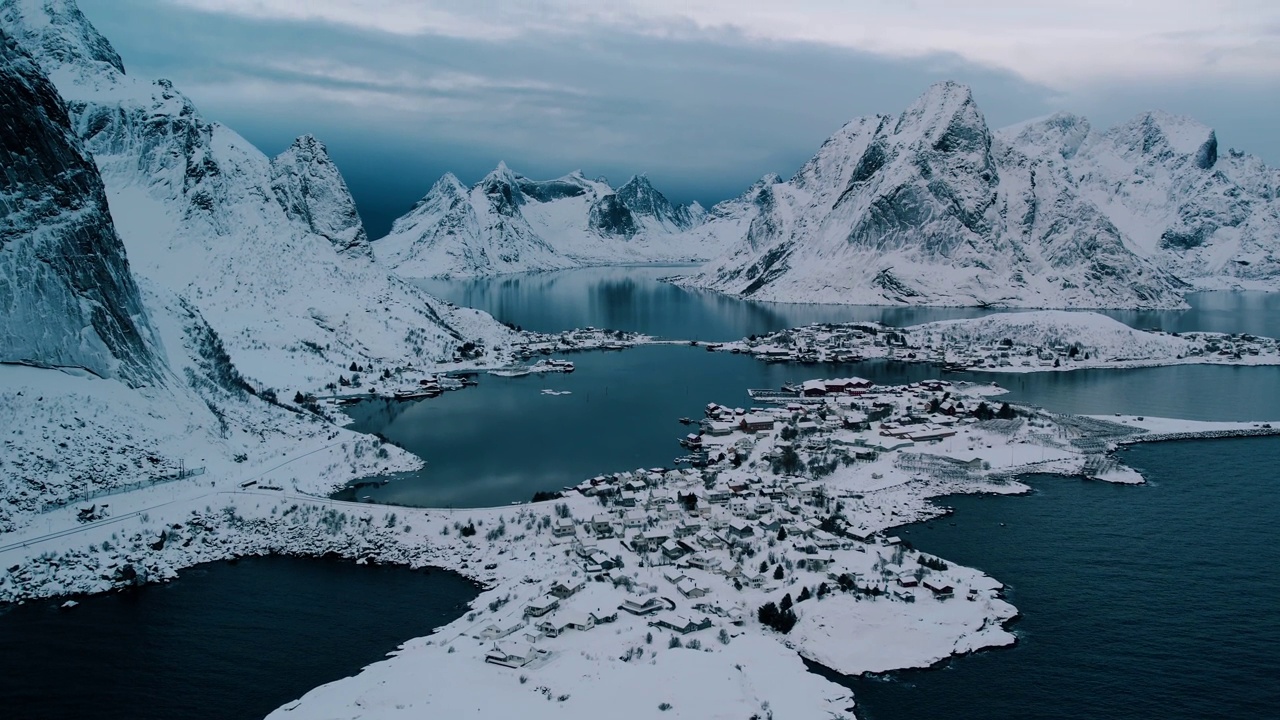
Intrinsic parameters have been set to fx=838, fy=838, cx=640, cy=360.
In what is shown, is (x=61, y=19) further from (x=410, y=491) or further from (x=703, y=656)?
(x=703, y=656)

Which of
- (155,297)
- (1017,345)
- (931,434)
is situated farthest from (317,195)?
(1017,345)

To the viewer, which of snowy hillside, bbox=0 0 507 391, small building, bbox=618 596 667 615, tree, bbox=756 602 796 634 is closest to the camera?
tree, bbox=756 602 796 634

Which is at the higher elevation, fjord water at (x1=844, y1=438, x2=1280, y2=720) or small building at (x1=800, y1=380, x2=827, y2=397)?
small building at (x1=800, y1=380, x2=827, y2=397)

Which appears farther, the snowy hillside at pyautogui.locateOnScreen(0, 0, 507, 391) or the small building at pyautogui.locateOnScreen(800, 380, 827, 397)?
the snowy hillside at pyautogui.locateOnScreen(0, 0, 507, 391)

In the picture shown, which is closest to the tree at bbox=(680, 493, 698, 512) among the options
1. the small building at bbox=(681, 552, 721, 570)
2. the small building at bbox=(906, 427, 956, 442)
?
the small building at bbox=(681, 552, 721, 570)

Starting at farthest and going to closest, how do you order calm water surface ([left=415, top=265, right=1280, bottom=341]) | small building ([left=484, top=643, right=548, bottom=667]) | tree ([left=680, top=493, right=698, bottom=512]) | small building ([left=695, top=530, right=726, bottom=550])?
calm water surface ([left=415, top=265, right=1280, bottom=341]), tree ([left=680, top=493, right=698, bottom=512]), small building ([left=695, top=530, right=726, bottom=550]), small building ([left=484, top=643, right=548, bottom=667])

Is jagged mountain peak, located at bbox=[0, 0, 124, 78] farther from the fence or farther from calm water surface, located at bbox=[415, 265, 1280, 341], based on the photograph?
calm water surface, located at bbox=[415, 265, 1280, 341]

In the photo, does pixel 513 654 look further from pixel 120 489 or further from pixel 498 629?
pixel 120 489

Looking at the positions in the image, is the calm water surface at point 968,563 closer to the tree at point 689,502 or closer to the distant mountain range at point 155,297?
the distant mountain range at point 155,297
